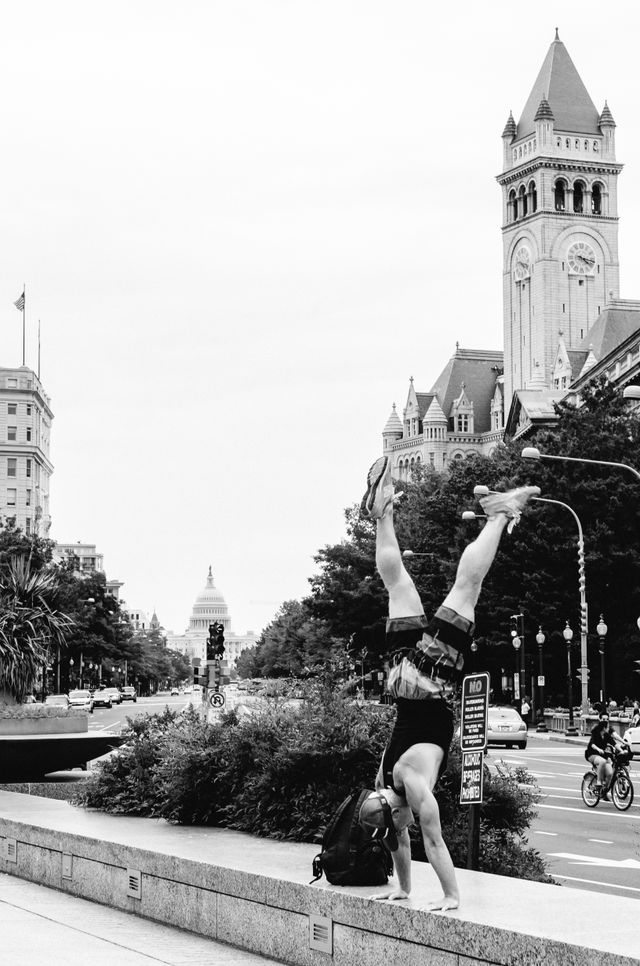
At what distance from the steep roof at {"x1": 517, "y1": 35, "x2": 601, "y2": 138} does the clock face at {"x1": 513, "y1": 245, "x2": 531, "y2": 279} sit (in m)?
11.9

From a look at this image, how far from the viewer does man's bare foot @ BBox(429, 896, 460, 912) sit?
7.95 metres

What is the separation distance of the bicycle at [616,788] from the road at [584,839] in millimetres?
187

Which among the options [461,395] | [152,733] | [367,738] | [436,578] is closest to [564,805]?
[152,733]

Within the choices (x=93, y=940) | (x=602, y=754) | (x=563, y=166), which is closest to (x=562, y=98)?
(x=563, y=166)

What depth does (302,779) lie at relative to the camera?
1151cm

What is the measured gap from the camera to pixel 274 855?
10.4 metres

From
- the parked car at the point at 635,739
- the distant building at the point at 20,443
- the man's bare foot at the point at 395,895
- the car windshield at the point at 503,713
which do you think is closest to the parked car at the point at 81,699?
the car windshield at the point at 503,713

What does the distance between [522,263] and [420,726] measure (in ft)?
511

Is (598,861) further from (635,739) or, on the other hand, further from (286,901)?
(635,739)

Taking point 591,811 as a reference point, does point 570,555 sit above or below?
above

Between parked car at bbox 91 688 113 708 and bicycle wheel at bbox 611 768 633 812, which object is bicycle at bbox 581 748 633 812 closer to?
bicycle wheel at bbox 611 768 633 812

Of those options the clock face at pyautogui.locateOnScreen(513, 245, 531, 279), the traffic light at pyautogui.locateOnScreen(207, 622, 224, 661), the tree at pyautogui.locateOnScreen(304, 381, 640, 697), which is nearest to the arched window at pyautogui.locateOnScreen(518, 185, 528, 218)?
the clock face at pyautogui.locateOnScreen(513, 245, 531, 279)

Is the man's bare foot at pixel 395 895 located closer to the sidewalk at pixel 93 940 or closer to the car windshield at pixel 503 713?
the sidewalk at pixel 93 940

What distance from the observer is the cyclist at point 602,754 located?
994 inches
